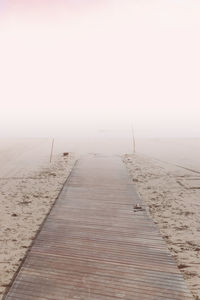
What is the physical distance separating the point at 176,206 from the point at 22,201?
19.6 feet

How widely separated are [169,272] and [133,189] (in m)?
5.99

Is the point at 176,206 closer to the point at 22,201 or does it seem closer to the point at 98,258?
the point at 98,258

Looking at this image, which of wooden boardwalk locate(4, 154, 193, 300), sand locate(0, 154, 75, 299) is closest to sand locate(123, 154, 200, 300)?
wooden boardwalk locate(4, 154, 193, 300)

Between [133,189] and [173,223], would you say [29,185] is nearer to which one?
[133,189]

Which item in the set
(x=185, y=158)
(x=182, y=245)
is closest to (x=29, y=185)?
(x=182, y=245)

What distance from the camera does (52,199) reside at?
10883 millimetres

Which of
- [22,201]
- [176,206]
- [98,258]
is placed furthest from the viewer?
[22,201]

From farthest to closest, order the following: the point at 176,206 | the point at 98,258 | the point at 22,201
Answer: the point at 22,201 → the point at 176,206 → the point at 98,258

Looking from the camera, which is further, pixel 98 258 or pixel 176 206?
pixel 176 206

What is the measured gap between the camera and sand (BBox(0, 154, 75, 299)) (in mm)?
6645

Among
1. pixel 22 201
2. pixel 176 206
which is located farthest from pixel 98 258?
pixel 22 201

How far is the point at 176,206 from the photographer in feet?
33.1

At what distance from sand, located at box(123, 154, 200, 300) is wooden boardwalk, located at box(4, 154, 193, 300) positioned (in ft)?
1.49

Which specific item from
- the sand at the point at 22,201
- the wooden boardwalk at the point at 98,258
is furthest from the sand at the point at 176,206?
the sand at the point at 22,201
